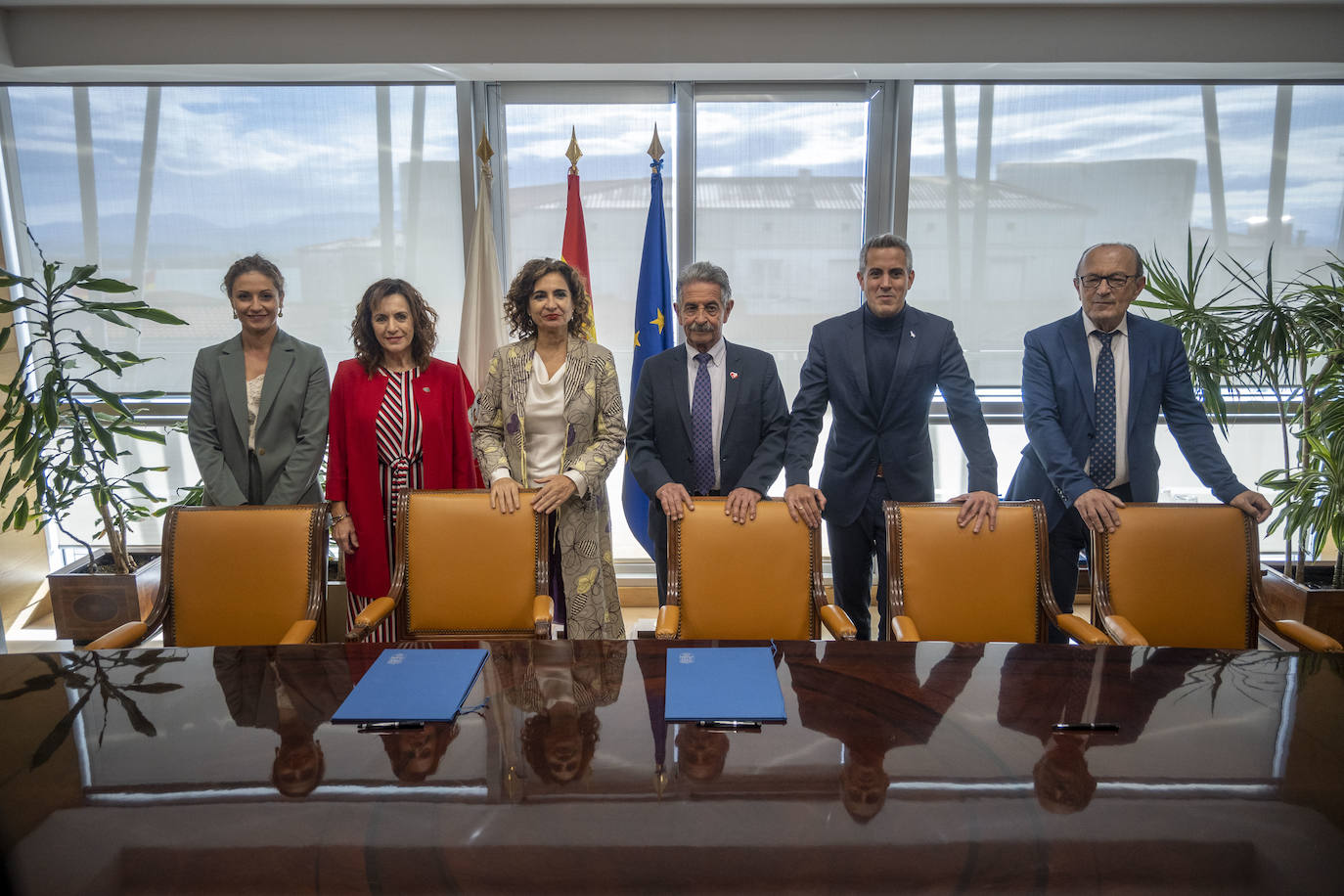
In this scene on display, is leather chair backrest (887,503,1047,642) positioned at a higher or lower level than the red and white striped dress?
lower

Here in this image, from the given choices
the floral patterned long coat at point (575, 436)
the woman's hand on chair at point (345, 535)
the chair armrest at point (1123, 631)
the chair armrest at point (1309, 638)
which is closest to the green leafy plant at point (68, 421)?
the woman's hand on chair at point (345, 535)

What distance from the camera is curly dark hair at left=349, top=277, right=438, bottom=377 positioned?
2.72 m

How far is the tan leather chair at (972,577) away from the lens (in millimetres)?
2260

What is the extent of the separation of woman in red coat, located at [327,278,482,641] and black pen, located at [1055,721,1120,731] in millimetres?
2092

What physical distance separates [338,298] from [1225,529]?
4.11 metres

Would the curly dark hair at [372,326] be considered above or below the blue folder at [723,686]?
above

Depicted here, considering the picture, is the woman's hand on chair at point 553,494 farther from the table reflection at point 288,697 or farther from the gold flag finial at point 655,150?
the gold flag finial at point 655,150

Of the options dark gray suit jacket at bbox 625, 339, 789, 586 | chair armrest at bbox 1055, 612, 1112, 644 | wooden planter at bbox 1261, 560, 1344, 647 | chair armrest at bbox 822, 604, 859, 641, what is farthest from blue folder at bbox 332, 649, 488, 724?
wooden planter at bbox 1261, 560, 1344, 647

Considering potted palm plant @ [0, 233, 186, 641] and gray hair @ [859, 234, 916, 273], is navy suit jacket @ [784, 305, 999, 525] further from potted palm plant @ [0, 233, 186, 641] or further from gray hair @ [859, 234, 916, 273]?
potted palm plant @ [0, 233, 186, 641]

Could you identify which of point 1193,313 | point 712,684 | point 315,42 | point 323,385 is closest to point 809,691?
point 712,684

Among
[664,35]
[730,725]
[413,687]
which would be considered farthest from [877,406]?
[664,35]

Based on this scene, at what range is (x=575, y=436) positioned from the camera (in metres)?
2.73

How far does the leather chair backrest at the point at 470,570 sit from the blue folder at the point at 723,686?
796 mm

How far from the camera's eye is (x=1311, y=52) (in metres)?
3.65
